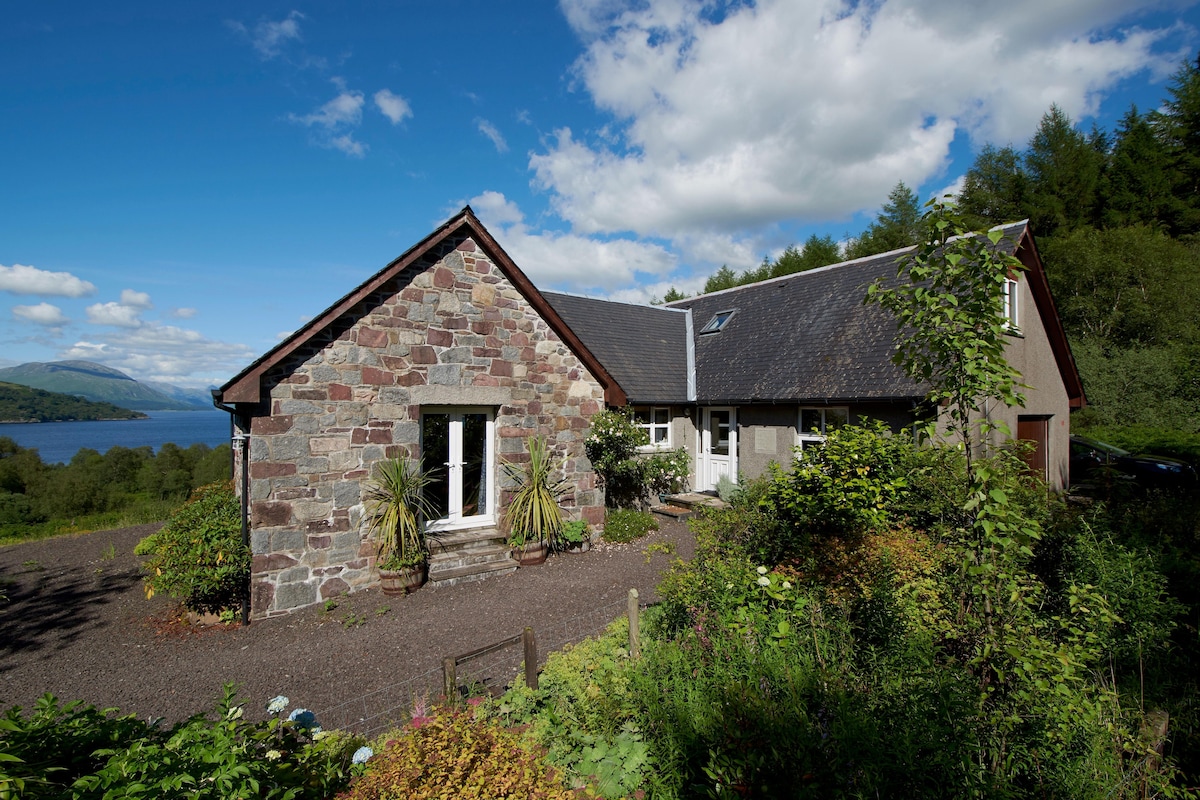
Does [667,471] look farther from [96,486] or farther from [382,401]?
[96,486]

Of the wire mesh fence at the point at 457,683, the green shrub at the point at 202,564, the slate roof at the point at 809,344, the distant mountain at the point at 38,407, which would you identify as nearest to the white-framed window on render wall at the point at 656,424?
the slate roof at the point at 809,344

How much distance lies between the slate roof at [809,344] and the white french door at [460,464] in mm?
6611

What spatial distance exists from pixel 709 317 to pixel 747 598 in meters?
14.5

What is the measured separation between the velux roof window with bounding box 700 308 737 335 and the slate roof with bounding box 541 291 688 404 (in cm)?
78

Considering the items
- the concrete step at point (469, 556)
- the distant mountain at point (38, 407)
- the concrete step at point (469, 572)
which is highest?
the distant mountain at point (38, 407)

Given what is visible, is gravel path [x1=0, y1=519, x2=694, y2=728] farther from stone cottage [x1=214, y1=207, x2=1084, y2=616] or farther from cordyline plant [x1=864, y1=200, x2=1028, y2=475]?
cordyline plant [x1=864, y1=200, x2=1028, y2=475]

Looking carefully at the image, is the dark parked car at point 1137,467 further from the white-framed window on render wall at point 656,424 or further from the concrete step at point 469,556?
the concrete step at point 469,556

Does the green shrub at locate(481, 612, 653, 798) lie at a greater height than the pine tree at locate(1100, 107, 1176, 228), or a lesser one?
lesser

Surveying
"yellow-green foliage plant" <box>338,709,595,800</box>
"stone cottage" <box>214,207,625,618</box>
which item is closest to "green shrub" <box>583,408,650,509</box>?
"stone cottage" <box>214,207,625,618</box>

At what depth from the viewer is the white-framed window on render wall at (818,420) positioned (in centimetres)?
1223

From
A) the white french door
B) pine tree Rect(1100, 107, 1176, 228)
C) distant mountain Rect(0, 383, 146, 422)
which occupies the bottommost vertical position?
the white french door

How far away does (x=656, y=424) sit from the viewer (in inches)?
590

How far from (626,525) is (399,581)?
4.85 metres

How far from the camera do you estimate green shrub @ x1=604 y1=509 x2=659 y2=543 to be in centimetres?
1133
